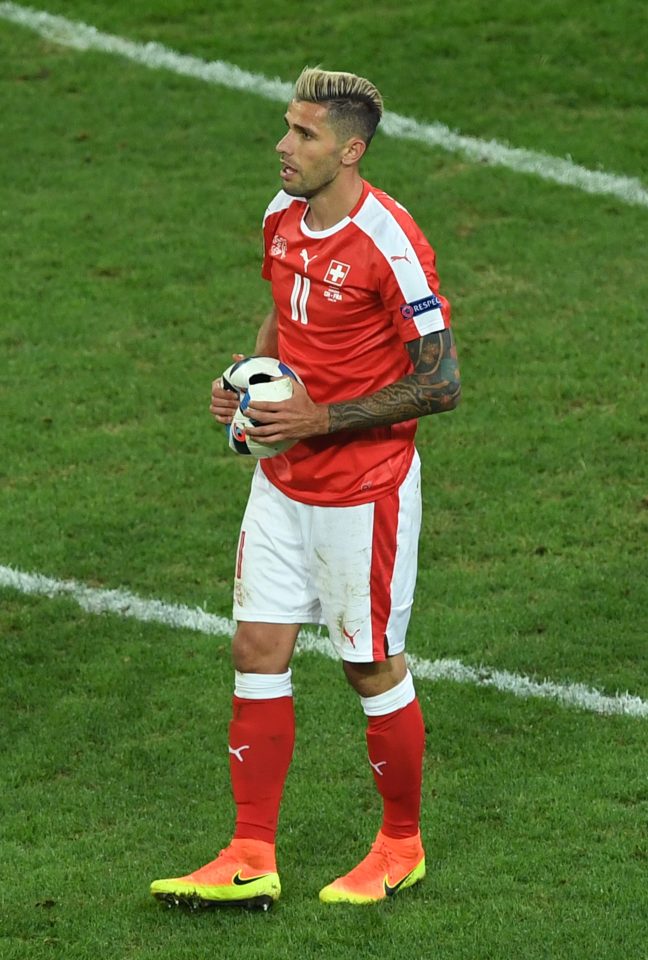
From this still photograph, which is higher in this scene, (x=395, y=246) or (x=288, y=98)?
(x=395, y=246)

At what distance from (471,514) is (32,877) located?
3.44m

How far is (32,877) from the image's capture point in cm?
543

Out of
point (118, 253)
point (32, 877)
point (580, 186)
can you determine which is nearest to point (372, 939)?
point (32, 877)

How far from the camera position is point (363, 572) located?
531cm

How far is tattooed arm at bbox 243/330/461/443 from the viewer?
5.14 metres

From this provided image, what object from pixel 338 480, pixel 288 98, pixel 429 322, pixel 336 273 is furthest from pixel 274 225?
pixel 288 98

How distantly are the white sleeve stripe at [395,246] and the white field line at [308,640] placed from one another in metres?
2.11

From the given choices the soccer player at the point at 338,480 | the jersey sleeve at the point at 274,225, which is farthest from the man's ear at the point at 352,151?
the jersey sleeve at the point at 274,225

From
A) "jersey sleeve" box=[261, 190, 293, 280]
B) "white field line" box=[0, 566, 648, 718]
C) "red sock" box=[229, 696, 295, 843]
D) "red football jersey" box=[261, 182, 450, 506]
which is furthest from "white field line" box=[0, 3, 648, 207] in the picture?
Result: "red sock" box=[229, 696, 295, 843]

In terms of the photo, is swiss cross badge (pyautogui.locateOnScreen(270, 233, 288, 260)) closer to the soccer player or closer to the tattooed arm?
the soccer player

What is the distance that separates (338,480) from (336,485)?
0.02m

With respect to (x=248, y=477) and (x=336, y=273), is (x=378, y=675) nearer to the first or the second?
(x=336, y=273)

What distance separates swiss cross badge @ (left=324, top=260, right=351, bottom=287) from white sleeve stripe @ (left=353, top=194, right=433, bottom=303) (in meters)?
0.11

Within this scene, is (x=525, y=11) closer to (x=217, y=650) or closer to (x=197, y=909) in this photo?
(x=217, y=650)
